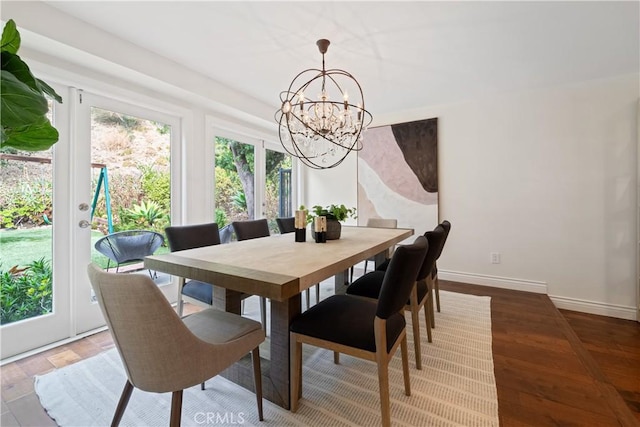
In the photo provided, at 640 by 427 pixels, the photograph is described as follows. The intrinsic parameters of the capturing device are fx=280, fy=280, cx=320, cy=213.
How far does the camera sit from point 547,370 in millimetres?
1743

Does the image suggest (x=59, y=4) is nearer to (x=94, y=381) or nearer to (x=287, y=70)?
(x=287, y=70)

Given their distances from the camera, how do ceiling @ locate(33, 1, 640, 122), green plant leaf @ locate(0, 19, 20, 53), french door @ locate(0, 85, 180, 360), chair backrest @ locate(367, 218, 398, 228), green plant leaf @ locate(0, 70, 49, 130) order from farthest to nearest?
chair backrest @ locate(367, 218, 398, 228), french door @ locate(0, 85, 180, 360), ceiling @ locate(33, 1, 640, 122), green plant leaf @ locate(0, 19, 20, 53), green plant leaf @ locate(0, 70, 49, 130)

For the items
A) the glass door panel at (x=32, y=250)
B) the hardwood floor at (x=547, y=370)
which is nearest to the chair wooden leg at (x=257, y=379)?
the hardwood floor at (x=547, y=370)

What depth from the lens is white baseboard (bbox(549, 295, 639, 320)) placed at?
2732mm

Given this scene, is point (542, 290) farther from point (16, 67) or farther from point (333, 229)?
point (16, 67)

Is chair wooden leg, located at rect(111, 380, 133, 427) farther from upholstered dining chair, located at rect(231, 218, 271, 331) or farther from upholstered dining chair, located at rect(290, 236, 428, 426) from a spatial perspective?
upholstered dining chair, located at rect(231, 218, 271, 331)

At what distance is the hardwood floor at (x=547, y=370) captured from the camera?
4.57 feet

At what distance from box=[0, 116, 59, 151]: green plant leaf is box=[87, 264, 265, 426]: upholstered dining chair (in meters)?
0.55

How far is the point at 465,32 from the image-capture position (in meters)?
2.09

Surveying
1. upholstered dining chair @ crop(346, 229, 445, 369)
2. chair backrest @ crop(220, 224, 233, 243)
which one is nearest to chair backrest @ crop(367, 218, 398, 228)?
upholstered dining chair @ crop(346, 229, 445, 369)

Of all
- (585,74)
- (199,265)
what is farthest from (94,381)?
(585,74)

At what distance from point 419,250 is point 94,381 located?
1.97 metres

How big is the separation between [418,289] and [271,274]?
1.15m
